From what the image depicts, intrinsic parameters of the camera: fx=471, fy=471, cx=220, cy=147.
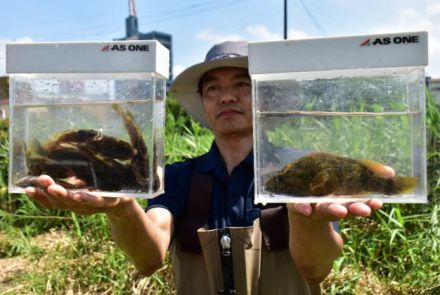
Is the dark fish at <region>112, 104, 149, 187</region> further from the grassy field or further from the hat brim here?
the grassy field

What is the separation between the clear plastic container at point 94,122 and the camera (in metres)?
1.55

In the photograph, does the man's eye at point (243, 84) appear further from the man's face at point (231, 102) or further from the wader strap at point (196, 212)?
the wader strap at point (196, 212)

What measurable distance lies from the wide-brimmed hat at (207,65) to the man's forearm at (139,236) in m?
0.77

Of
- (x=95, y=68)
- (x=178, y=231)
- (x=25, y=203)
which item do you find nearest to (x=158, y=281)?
(x=178, y=231)

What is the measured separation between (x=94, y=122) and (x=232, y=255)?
0.81 metres

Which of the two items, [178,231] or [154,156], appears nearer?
[154,156]

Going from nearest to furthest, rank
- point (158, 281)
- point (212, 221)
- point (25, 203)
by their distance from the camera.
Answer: point (212, 221) → point (158, 281) → point (25, 203)

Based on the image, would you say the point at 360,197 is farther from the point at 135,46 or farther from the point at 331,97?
the point at 135,46

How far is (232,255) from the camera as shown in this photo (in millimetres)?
1978

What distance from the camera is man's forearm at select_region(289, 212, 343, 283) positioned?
172 cm

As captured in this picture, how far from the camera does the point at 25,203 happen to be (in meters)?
4.89

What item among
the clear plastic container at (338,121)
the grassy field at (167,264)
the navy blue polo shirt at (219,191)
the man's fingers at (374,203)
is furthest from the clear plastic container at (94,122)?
the grassy field at (167,264)

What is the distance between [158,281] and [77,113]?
2259mm

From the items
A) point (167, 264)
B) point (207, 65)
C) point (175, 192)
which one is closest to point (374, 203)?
point (175, 192)
